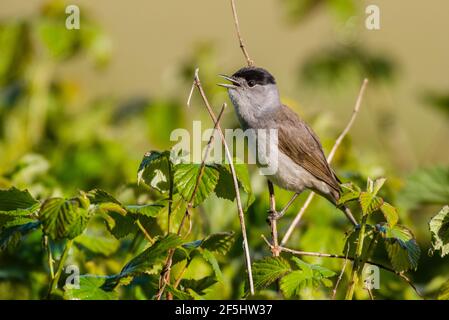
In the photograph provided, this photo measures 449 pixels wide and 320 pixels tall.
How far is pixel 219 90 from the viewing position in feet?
18.6

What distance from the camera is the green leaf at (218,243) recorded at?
285 centimetres

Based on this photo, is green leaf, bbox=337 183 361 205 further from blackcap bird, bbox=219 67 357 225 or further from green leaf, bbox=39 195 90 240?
blackcap bird, bbox=219 67 357 225

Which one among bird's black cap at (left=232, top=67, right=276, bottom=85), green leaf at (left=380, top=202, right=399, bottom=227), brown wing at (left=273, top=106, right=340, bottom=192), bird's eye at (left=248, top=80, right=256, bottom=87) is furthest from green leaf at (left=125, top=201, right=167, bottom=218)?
brown wing at (left=273, top=106, right=340, bottom=192)

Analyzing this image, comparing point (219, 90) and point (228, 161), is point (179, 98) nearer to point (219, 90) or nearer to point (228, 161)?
point (219, 90)

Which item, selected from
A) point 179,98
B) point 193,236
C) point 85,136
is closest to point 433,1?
point 179,98

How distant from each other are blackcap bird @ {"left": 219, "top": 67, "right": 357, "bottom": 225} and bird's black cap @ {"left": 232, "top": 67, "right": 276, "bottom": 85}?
7 cm

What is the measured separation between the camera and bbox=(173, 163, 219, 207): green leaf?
275 cm

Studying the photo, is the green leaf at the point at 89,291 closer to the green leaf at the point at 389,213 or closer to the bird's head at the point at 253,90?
the green leaf at the point at 389,213

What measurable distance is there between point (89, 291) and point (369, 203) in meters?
0.97

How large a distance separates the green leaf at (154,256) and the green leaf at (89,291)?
12 centimetres

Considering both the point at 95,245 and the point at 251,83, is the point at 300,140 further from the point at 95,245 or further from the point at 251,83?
the point at 95,245
